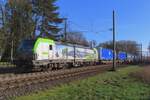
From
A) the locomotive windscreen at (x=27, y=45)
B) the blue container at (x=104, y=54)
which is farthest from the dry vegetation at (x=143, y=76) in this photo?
the blue container at (x=104, y=54)

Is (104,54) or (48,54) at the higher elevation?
(104,54)

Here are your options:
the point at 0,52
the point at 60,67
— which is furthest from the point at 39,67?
the point at 0,52

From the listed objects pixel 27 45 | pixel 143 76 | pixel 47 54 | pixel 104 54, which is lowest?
pixel 143 76

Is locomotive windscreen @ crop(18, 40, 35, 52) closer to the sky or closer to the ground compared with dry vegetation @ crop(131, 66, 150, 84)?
closer to the sky

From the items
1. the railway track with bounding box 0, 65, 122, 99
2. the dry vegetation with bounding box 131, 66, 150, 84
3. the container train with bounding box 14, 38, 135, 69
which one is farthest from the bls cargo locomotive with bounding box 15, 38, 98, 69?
the dry vegetation with bounding box 131, 66, 150, 84

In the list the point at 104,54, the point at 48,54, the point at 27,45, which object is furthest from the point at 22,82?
the point at 104,54

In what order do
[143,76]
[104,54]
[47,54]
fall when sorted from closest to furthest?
[143,76]
[47,54]
[104,54]

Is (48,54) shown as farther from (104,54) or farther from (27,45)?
(104,54)

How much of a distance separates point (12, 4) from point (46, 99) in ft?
194

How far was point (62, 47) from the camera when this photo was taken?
3934 cm

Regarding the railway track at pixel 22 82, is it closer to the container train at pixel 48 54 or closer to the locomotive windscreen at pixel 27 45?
the container train at pixel 48 54

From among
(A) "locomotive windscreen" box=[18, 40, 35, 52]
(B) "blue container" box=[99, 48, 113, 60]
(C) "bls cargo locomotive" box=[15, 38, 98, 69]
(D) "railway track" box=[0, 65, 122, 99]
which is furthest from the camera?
(B) "blue container" box=[99, 48, 113, 60]

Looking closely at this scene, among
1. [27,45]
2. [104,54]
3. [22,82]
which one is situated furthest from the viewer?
[104,54]

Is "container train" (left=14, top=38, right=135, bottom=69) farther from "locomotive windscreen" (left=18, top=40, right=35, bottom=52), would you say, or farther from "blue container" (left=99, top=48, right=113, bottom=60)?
"blue container" (left=99, top=48, right=113, bottom=60)
